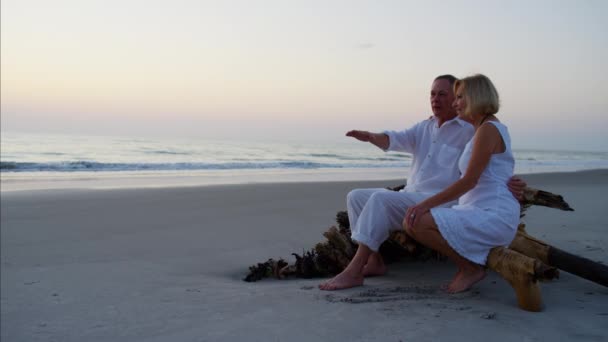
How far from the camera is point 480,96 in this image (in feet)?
10.8

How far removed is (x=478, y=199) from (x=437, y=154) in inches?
35.6

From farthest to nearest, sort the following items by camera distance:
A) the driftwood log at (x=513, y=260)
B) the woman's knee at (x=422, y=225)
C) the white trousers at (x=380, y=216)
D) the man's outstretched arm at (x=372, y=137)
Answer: the man's outstretched arm at (x=372, y=137)
the white trousers at (x=380, y=216)
the woman's knee at (x=422, y=225)
the driftwood log at (x=513, y=260)

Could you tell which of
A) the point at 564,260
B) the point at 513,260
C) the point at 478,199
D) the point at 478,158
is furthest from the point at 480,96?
the point at 564,260

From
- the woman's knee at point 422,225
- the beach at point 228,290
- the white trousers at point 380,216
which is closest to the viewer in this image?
the beach at point 228,290

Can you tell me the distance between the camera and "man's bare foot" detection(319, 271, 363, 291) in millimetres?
3654

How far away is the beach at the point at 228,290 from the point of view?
2822 millimetres

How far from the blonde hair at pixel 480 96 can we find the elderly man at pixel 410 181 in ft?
1.72

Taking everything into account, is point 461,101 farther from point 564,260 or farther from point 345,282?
point 345,282

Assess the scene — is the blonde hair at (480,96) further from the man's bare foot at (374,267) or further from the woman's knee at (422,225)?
the man's bare foot at (374,267)

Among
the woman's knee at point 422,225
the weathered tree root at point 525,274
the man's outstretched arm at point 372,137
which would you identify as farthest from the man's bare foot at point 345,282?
the man's outstretched arm at point 372,137

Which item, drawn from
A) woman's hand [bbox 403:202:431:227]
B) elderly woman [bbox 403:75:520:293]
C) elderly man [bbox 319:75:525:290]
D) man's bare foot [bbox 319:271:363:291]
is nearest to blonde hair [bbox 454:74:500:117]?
elderly woman [bbox 403:75:520:293]

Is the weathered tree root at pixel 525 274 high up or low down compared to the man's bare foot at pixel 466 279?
up

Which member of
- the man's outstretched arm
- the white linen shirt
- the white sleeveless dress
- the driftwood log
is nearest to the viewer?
the driftwood log

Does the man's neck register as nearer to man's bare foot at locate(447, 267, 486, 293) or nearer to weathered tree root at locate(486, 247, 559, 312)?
man's bare foot at locate(447, 267, 486, 293)
